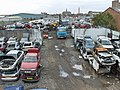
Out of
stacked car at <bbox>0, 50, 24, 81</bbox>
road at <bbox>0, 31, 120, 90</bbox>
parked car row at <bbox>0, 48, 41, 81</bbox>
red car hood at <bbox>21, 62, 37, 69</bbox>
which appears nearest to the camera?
road at <bbox>0, 31, 120, 90</bbox>

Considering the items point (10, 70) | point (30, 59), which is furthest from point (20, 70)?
point (30, 59)

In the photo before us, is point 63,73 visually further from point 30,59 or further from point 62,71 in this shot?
point 30,59

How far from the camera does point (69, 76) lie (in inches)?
779

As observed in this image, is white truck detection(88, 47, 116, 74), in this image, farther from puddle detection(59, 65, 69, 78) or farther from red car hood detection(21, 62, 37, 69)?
red car hood detection(21, 62, 37, 69)

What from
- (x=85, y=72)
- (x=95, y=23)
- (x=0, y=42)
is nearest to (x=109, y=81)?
(x=85, y=72)

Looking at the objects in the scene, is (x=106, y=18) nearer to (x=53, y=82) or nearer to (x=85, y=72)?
(x=85, y=72)

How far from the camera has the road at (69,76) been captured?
17.4m

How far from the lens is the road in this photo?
57.2ft

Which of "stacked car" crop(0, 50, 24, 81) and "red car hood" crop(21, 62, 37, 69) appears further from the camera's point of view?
"stacked car" crop(0, 50, 24, 81)

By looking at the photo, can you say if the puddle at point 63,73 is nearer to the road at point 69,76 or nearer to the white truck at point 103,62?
the road at point 69,76

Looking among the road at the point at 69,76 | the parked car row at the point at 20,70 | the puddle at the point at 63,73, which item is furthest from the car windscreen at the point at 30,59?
the puddle at the point at 63,73

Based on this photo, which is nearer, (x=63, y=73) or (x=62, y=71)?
(x=63, y=73)

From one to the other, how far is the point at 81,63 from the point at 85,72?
10.2 feet

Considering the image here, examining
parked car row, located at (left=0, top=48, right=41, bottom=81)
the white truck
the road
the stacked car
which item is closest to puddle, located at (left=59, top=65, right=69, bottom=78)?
the road
